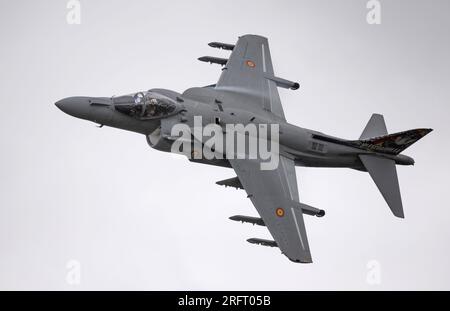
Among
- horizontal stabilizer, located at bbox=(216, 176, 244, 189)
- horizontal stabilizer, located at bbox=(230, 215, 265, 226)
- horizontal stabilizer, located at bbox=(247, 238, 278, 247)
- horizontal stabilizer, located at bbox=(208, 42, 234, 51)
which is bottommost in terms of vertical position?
horizontal stabilizer, located at bbox=(247, 238, 278, 247)

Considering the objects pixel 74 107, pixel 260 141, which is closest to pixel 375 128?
pixel 260 141

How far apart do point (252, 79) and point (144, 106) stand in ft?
21.2

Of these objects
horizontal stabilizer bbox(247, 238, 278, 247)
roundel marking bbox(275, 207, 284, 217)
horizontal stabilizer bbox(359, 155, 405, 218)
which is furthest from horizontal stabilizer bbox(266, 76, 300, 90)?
horizontal stabilizer bbox(247, 238, 278, 247)

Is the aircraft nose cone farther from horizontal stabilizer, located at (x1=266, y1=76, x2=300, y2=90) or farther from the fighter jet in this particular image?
horizontal stabilizer, located at (x1=266, y1=76, x2=300, y2=90)

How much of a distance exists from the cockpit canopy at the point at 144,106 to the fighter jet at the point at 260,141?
0.14ft

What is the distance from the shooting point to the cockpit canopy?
4416 centimetres

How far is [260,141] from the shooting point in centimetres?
4503

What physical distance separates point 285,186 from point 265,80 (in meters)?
6.53

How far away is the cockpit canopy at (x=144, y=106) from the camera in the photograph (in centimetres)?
4416

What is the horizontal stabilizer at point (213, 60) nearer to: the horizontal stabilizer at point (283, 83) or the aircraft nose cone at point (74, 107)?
the horizontal stabilizer at point (283, 83)

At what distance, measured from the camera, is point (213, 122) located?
44438 mm

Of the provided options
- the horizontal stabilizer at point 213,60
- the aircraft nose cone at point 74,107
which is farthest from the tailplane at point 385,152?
the aircraft nose cone at point 74,107

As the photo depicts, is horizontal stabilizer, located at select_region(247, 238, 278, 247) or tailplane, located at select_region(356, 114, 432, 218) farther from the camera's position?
tailplane, located at select_region(356, 114, 432, 218)

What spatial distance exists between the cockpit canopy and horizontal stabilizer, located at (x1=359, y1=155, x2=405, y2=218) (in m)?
9.16
